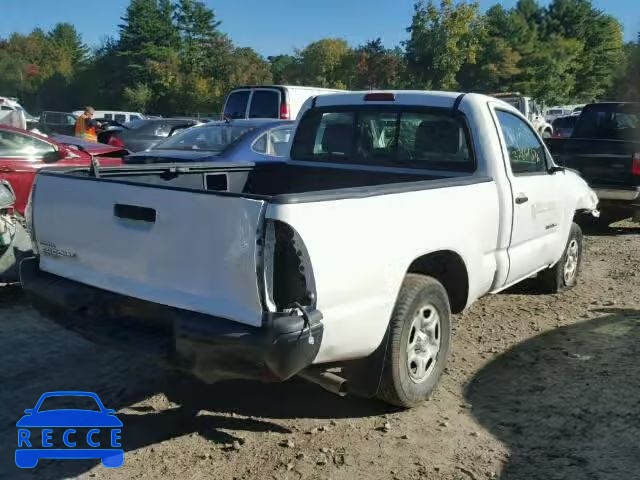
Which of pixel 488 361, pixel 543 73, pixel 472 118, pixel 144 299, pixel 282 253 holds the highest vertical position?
pixel 543 73

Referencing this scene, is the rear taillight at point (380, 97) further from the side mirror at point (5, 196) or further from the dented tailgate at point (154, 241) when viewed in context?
the side mirror at point (5, 196)

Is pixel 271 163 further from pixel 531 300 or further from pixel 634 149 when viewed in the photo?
pixel 634 149

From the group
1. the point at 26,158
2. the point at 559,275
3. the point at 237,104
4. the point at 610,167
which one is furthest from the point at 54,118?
the point at 559,275

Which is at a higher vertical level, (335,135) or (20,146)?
(335,135)

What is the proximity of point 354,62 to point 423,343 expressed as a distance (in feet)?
172

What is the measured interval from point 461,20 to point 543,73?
1752cm

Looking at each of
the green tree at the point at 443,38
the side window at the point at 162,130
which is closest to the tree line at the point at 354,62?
the green tree at the point at 443,38

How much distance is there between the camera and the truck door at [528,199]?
459 centimetres

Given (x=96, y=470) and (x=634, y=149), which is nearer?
(x=96, y=470)

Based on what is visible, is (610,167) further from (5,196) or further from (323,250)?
(5,196)

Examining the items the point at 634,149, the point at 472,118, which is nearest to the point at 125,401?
the point at 472,118

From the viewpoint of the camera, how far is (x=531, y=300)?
6121 millimetres

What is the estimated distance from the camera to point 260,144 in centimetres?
805

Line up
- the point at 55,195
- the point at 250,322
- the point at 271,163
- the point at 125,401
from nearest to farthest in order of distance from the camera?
the point at 250,322 → the point at 55,195 → the point at 125,401 → the point at 271,163
